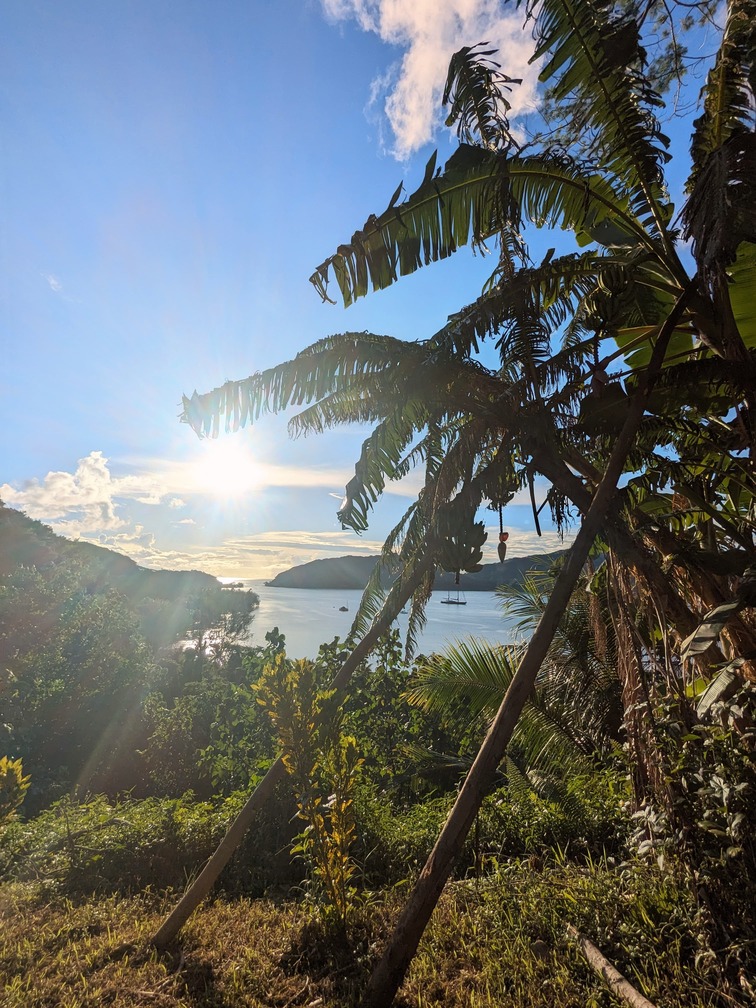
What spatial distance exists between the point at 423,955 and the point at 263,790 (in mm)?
1304

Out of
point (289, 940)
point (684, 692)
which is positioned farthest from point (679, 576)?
point (289, 940)

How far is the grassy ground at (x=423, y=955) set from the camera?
238 centimetres

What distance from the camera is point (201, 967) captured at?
2949 mm

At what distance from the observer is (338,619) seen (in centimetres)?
1925

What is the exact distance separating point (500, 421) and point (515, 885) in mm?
3045

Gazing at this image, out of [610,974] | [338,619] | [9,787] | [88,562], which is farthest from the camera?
[88,562]

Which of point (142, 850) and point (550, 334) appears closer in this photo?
point (550, 334)

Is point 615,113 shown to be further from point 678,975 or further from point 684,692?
point 678,975

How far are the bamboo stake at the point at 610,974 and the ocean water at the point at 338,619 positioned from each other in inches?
76.8

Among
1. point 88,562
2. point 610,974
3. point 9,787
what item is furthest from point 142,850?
point 88,562

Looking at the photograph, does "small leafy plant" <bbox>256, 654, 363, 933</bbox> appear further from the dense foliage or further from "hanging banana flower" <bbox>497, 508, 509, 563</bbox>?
"hanging banana flower" <bbox>497, 508, 509, 563</bbox>

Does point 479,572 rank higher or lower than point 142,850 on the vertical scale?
higher

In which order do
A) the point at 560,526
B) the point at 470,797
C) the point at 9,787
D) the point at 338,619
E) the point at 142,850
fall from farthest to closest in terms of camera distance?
the point at 338,619 < the point at 142,850 < the point at 9,787 < the point at 560,526 < the point at 470,797

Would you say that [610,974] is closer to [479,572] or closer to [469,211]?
[479,572]
